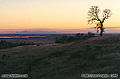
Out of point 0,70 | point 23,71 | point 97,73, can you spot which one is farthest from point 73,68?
point 0,70

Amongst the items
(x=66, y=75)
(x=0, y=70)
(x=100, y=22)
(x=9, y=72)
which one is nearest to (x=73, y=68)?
(x=66, y=75)

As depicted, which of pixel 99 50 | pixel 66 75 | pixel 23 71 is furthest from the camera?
pixel 99 50

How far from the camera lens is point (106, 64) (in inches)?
725

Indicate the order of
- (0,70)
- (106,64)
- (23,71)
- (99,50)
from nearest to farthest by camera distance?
(106,64) < (23,71) < (0,70) < (99,50)

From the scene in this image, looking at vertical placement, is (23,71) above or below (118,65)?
below

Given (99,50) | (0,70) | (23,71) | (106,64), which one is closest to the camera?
(106,64)

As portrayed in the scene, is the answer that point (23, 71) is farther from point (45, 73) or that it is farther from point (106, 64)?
point (106, 64)

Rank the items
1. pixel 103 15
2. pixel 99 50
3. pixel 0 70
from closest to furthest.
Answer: pixel 0 70 < pixel 99 50 < pixel 103 15

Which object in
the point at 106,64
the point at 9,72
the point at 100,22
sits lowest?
the point at 9,72

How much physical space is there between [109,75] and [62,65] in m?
7.55

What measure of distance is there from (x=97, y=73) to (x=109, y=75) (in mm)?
1073

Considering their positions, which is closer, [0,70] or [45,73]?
[45,73]

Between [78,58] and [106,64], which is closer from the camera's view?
[106,64]

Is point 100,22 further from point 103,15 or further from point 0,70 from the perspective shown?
point 0,70
